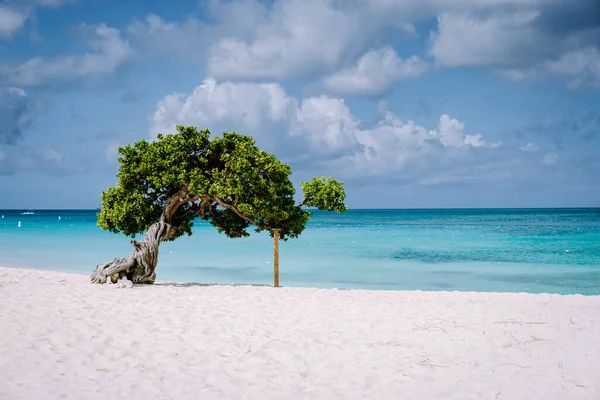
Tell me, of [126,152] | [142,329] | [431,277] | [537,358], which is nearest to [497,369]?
[537,358]

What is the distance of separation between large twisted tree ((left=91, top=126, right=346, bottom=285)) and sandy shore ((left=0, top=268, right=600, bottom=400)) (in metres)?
3.04

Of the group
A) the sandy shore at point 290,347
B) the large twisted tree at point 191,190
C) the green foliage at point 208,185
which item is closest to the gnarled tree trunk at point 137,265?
the large twisted tree at point 191,190

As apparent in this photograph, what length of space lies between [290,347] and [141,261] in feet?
29.5

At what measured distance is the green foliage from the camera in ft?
53.6

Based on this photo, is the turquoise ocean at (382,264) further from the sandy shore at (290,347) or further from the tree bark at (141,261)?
the sandy shore at (290,347)

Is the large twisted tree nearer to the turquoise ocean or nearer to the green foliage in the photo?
the green foliage

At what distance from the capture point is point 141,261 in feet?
55.1

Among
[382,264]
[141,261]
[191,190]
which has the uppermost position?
[191,190]

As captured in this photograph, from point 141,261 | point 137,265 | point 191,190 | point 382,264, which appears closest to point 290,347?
point 191,190

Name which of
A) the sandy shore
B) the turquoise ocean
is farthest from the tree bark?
the turquoise ocean

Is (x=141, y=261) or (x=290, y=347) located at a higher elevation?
(x=141, y=261)

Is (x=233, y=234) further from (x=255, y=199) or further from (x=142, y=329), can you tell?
(x=142, y=329)

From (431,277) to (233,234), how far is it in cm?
1230

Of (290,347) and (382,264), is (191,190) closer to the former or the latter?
(290,347)
